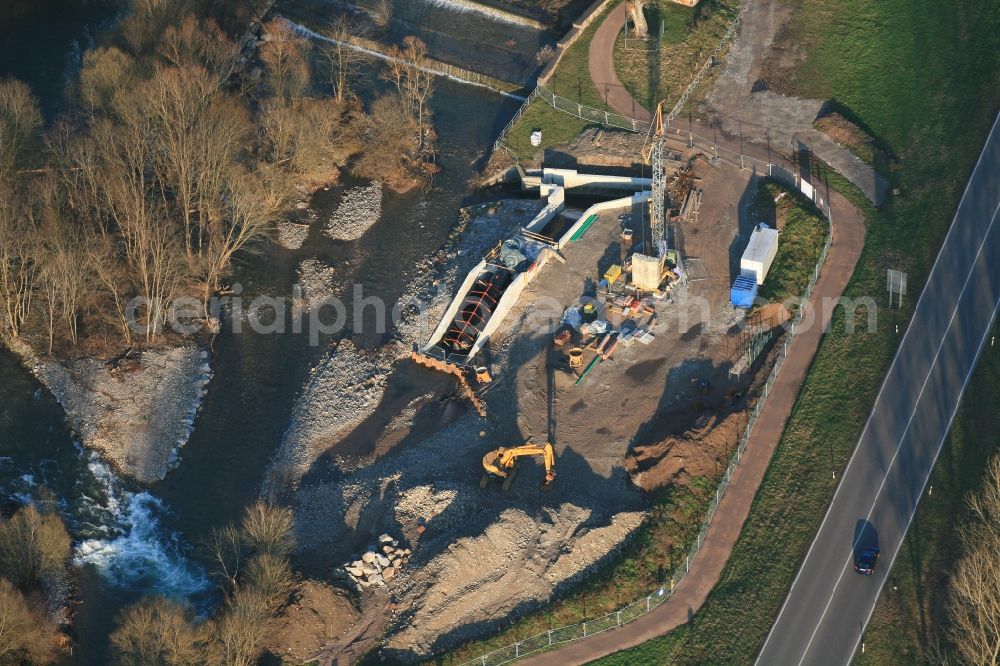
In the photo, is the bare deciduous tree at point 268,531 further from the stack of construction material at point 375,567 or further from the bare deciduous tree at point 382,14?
the bare deciduous tree at point 382,14

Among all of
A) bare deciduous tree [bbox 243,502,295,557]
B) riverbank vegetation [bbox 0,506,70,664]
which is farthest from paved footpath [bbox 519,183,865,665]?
riverbank vegetation [bbox 0,506,70,664]

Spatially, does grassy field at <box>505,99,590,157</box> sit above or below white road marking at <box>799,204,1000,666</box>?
above

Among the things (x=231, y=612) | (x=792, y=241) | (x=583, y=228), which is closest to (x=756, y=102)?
(x=792, y=241)

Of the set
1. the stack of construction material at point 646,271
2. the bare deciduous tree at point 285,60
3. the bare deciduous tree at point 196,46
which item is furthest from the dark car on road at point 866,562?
the bare deciduous tree at point 196,46

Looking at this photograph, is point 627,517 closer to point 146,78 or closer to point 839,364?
point 839,364

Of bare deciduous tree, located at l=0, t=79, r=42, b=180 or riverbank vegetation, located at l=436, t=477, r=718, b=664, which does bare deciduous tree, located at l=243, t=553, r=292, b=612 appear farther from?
bare deciduous tree, located at l=0, t=79, r=42, b=180

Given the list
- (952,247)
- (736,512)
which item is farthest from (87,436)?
(952,247)

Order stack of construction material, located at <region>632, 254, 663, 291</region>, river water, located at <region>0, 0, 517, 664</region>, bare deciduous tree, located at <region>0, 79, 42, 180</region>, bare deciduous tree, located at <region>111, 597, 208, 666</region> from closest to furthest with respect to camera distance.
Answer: bare deciduous tree, located at <region>111, 597, 208, 666</region>, river water, located at <region>0, 0, 517, 664</region>, stack of construction material, located at <region>632, 254, 663, 291</region>, bare deciduous tree, located at <region>0, 79, 42, 180</region>
